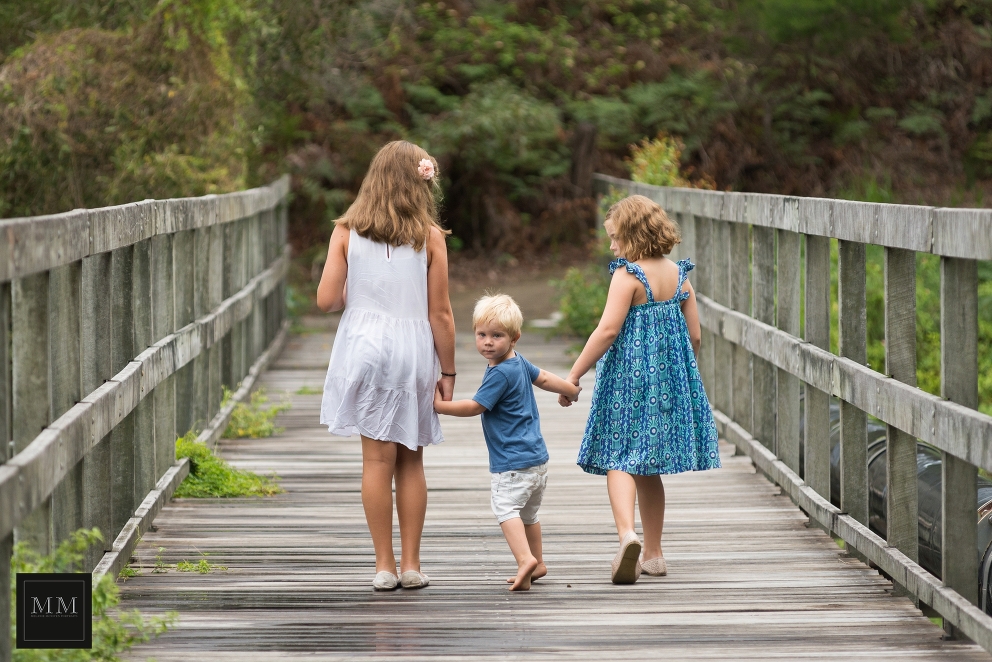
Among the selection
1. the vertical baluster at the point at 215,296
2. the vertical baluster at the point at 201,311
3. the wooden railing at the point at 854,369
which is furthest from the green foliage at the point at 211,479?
the wooden railing at the point at 854,369

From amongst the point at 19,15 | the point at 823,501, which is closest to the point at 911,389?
the point at 823,501

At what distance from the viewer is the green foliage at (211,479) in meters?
6.23

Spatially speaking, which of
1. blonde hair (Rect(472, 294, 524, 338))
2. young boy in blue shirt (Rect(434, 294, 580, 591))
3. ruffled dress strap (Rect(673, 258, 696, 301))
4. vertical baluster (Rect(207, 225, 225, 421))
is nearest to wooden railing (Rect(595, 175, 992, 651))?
ruffled dress strap (Rect(673, 258, 696, 301))

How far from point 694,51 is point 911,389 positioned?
62.3 feet

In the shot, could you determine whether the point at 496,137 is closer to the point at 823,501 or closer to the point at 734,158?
the point at 734,158

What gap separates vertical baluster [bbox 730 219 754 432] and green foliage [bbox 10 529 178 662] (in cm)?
400

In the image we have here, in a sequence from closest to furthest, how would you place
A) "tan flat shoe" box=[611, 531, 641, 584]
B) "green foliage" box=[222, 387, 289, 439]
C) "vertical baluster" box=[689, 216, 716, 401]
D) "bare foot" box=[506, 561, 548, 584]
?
"tan flat shoe" box=[611, 531, 641, 584], "bare foot" box=[506, 561, 548, 584], "green foliage" box=[222, 387, 289, 439], "vertical baluster" box=[689, 216, 716, 401]

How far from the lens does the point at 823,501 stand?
17.6 feet

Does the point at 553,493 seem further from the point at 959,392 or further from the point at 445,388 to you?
the point at 959,392

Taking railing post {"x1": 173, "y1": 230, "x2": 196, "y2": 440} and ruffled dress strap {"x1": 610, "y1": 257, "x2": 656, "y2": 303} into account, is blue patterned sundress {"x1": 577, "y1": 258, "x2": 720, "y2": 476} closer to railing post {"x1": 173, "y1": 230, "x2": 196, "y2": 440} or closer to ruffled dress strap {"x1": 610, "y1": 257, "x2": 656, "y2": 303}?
ruffled dress strap {"x1": 610, "y1": 257, "x2": 656, "y2": 303}

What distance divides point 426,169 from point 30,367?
1597 millimetres

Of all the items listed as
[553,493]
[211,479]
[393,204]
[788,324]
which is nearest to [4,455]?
[393,204]

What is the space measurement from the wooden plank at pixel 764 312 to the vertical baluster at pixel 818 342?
900 mm

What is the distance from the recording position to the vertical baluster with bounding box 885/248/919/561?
4.34m
